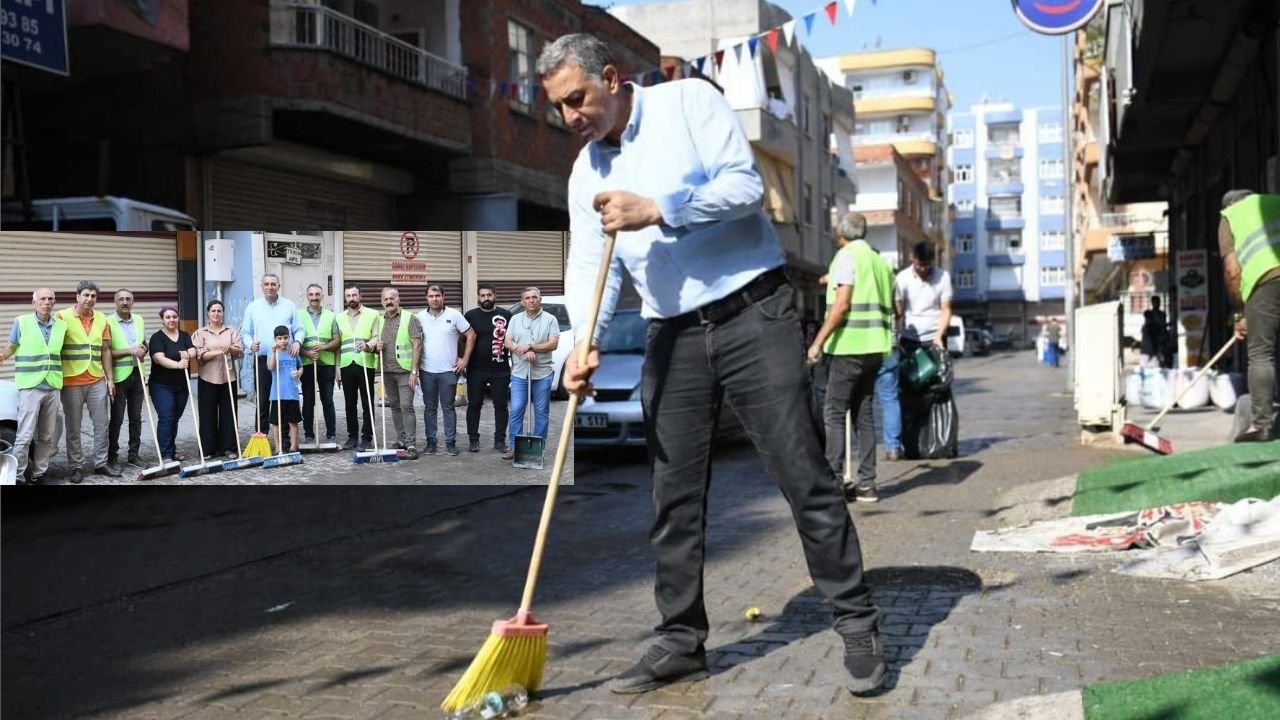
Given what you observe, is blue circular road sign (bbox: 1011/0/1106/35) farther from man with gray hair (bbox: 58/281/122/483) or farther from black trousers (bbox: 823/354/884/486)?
man with gray hair (bbox: 58/281/122/483)

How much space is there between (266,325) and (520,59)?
21.9m

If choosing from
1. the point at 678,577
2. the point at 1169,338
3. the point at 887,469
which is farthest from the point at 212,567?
the point at 1169,338

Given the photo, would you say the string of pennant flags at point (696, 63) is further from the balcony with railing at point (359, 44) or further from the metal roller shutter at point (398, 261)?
the metal roller shutter at point (398, 261)

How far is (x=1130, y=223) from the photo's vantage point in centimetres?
4609

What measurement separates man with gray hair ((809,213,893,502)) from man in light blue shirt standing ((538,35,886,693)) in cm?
410

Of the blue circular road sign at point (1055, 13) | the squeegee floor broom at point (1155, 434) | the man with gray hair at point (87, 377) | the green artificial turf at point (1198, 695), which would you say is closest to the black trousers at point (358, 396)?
the man with gray hair at point (87, 377)

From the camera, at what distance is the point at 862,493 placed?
27.5 feet

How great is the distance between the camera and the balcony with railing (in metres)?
19.8

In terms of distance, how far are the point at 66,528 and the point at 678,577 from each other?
4809 mm

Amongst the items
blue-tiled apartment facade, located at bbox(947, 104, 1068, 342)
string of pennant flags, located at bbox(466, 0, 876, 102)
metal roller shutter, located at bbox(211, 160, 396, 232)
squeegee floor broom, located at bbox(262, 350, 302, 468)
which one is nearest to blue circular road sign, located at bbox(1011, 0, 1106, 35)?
string of pennant flags, located at bbox(466, 0, 876, 102)

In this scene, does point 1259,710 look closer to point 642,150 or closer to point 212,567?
point 642,150

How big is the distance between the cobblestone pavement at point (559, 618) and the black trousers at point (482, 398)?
2.45ft

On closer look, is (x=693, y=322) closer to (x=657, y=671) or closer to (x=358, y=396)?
(x=657, y=671)

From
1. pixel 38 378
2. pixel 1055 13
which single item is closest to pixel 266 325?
pixel 38 378
